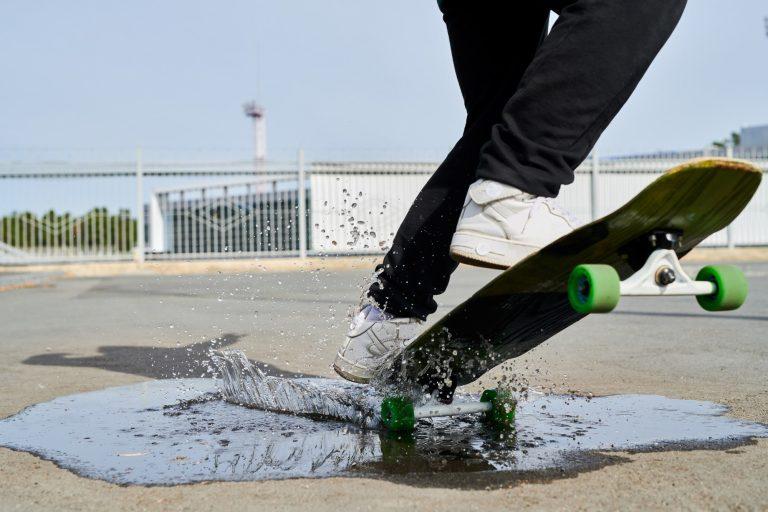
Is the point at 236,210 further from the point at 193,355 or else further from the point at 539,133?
the point at 539,133

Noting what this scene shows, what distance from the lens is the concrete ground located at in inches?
58.7

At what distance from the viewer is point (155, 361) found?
3.82 m

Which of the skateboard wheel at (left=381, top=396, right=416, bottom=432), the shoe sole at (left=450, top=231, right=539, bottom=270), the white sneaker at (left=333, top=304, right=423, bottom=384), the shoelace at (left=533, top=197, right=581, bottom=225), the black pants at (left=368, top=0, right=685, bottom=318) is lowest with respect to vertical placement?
the skateboard wheel at (left=381, top=396, right=416, bottom=432)

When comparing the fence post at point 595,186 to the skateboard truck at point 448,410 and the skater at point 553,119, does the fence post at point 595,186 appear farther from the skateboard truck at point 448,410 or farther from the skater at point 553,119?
the skater at point 553,119

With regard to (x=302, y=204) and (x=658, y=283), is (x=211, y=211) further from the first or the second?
(x=658, y=283)

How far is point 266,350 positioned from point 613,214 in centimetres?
279

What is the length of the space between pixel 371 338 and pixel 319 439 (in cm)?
29

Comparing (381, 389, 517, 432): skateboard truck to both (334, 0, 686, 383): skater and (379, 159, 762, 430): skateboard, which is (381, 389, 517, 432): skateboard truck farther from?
(334, 0, 686, 383): skater

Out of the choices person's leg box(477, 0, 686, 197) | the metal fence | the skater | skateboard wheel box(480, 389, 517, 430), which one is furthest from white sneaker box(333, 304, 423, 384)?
the metal fence

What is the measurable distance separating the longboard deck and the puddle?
21 cm

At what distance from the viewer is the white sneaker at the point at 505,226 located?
5.42 feet

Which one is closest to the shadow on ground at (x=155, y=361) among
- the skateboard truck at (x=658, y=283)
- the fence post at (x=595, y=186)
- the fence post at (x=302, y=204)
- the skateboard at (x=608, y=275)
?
the skateboard at (x=608, y=275)

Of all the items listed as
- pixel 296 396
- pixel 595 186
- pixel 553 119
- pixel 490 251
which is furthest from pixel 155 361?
pixel 595 186

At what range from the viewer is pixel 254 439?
2031 mm
